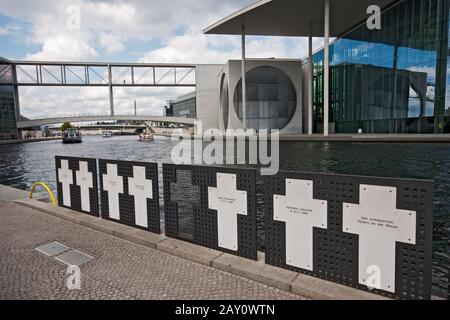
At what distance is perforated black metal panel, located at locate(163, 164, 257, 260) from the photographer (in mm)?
3912

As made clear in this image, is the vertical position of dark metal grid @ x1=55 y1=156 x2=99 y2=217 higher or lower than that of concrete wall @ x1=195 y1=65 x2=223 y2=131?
lower

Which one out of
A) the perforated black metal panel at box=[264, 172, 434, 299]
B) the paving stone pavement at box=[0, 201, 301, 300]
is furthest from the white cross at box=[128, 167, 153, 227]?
the perforated black metal panel at box=[264, 172, 434, 299]

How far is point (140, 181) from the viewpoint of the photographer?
199 inches

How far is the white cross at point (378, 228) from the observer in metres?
2.85

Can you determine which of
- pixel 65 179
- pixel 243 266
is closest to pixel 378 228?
pixel 243 266

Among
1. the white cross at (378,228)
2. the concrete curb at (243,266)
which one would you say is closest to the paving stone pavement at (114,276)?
the concrete curb at (243,266)

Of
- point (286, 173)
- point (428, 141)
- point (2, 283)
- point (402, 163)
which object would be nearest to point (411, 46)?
point (428, 141)

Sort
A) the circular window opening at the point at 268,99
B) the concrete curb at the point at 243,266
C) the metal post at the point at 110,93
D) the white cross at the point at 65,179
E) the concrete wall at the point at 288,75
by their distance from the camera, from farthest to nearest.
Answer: the metal post at the point at 110,93 < the concrete wall at the point at 288,75 < the circular window opening at the point at 268,99 < the white cross at the point at 65,179 < the concrete curb at the point at 243,266

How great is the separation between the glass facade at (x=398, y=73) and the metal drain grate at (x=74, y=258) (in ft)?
103

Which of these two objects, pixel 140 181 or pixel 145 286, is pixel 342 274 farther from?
pixel 140 181

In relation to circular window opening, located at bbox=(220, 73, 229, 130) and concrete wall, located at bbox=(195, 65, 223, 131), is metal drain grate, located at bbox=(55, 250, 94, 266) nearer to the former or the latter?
circular window opening, located at bbox=(220, 73, 229, 130)

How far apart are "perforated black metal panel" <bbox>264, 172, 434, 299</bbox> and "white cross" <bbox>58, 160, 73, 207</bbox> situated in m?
4.66

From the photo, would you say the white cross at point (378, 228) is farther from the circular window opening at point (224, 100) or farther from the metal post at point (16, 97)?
the metal post at point (16, 97)

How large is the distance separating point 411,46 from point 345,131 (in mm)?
13846
